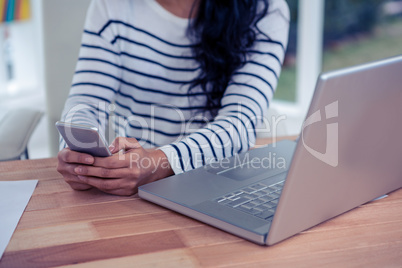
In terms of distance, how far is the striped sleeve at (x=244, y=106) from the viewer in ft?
3.37

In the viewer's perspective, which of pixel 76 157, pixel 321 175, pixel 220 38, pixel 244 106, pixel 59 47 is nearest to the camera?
pixel 321 175

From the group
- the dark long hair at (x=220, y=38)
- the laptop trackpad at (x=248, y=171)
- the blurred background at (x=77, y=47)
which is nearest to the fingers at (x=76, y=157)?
the laptop trackpad at (x=248, y=171)

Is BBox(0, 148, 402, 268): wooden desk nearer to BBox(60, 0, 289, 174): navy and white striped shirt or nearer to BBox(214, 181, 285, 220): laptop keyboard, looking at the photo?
BBox(214, 181, 285, 220): laptop keyboard

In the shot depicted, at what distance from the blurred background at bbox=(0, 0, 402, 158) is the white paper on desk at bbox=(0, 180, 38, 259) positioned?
677 millimetres

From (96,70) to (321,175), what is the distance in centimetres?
79

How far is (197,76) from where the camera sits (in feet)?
4.61

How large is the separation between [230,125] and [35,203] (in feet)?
1.55

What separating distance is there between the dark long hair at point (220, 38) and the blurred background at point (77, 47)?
223 mm

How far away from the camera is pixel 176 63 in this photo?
1.41m

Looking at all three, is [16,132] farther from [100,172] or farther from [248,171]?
[248,171]

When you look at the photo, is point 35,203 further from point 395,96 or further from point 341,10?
point 341,10

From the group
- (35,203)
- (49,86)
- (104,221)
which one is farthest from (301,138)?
(49,86)

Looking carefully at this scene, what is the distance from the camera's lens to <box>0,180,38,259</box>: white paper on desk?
28.6 inches

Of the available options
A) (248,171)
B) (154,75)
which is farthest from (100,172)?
(154,75)
